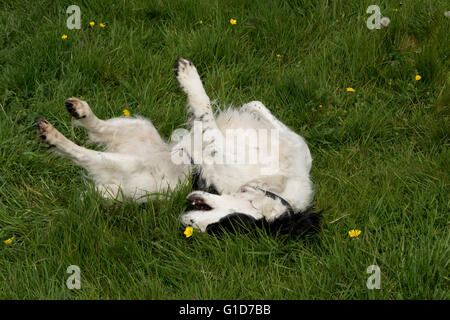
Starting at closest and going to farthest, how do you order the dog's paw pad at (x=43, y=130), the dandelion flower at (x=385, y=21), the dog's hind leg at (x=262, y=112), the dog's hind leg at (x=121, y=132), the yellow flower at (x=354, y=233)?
the yellow flower at (x=354, y=233) → the dog's paw pad at (x=43, y=130) → the dog's hind leg at (x=121, y=132) → the dog's hind leg at (x=262, y=112) → the dandelion flower at (x=385, y=21)

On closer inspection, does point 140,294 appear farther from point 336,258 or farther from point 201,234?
point 336,258

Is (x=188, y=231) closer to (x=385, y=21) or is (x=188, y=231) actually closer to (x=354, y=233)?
(x=354, y=233)

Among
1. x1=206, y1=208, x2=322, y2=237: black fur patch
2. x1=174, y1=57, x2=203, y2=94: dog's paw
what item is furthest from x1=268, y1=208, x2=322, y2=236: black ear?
x1=174, y1=57, x2=203, y2=94: dog's paw

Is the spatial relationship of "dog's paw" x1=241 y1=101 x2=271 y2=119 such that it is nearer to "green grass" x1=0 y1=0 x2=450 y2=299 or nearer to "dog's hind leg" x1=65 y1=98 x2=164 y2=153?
"green grass" x1=0 y1=0 x2=450 y2=299

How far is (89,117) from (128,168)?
473 millimetres

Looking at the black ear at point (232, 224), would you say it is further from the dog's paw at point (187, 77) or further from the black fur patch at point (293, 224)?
the dog's paw at point (187, 77)

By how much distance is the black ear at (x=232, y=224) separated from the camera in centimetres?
292

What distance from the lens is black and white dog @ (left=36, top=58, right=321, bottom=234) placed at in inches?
118

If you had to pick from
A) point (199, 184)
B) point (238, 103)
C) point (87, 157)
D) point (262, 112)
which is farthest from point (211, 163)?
point (238, 103)

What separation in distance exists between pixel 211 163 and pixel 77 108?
98 centimetres

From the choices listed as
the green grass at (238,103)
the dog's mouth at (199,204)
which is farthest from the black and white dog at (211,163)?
the green grass at (238,103)

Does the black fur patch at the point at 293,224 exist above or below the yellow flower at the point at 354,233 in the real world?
above

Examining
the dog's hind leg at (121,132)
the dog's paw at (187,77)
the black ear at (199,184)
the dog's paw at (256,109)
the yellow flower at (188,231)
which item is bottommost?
the yellow flower at (188,231)
